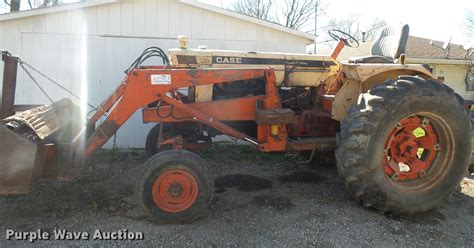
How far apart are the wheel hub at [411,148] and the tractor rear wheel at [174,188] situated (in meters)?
1.98

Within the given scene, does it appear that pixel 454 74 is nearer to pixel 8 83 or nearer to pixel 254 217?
pixel 254 217

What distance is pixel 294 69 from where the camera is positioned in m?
4.87

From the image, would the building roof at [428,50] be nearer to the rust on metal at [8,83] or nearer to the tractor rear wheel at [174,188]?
the tractor rear wheel at [174,188]

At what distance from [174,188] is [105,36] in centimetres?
497

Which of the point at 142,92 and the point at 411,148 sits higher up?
the point at 142,92

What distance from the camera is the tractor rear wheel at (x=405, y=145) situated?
3793 millimetres

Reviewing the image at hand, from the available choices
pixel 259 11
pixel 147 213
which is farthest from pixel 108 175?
pixel 259 11

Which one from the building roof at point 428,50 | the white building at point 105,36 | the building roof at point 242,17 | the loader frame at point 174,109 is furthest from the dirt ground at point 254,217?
the building roof at point 428,50

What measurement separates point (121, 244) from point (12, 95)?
2.27 meters

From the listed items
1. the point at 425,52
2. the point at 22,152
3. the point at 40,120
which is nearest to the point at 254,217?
the point at 22,152

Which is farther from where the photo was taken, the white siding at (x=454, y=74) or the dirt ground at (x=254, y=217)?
the white siding at (x=454, y=74)

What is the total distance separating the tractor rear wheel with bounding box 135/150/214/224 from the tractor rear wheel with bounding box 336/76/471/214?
1.40 metres

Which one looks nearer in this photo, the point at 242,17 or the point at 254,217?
the point at 254,217

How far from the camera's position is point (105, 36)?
753cm
